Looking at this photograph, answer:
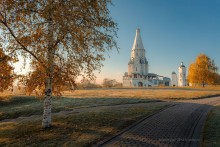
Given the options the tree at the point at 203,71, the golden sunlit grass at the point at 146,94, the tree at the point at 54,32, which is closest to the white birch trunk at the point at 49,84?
the tree at the point at 54,32

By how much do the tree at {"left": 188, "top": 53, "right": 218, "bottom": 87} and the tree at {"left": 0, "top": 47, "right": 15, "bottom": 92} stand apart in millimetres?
57572

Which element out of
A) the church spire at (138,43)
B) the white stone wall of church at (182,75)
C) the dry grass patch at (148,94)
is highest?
the church spire at (138,43)

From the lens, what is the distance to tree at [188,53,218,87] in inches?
2329

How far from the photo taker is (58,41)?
41.2 feet

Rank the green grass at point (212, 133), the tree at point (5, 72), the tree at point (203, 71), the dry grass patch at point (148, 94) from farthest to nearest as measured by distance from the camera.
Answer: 1. the tree at point (203, 71)
2. the dry grass patch at point (148, 94)
3. the tree at point (5, 72)
4. the green grass at point (212, 133)

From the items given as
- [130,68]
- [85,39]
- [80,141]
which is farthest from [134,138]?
[130,68]

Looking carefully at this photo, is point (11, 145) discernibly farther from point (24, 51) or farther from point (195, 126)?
point (195, 126)

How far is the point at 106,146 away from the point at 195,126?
21.9 ft

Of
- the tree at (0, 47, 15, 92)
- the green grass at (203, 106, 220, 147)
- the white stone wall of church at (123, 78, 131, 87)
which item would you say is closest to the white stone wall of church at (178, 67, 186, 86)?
the white stone wall of church at (123, 78, 131, 87)

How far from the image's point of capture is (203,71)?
193 ft

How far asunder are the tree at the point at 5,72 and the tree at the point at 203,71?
57.6 m

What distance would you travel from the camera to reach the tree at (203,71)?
194ft

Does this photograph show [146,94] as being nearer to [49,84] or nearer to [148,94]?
[148,94]

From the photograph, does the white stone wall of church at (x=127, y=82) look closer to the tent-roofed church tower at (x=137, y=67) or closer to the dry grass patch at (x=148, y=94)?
the tent-roofed church tower at (x=137, y=67)
